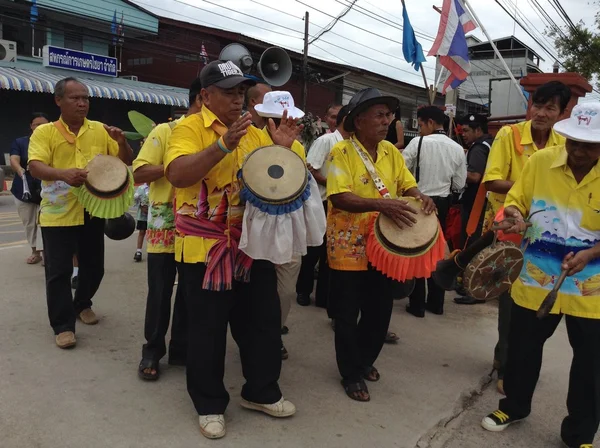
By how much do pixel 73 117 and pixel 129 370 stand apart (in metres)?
1.91

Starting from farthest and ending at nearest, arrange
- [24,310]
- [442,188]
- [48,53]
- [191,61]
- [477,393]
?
[191,61], [48,53], [442,188], [24,310], [477,393]

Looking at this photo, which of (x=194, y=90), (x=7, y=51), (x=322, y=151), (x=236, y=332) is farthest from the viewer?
(x=7, y=51)

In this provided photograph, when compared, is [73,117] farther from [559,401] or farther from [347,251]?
[559,401]

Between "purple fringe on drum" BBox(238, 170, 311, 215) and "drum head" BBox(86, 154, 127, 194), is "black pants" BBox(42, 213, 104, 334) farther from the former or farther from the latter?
"purple fringe on drum" BBox(238, 170, 311, 215)

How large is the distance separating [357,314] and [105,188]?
203 cm

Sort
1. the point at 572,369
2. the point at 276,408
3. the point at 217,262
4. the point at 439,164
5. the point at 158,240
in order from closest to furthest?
the point at 217,262
the point at 572,369
the point at 276,408
the point at 158,240
the point at 439,164

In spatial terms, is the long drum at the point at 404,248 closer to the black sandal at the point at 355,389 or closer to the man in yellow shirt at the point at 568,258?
the man in yellow shirt at the point at 568,258

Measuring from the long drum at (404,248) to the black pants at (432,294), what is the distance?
1.76m

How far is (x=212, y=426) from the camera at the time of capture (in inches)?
111

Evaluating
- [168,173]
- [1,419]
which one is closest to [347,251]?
[168,173]

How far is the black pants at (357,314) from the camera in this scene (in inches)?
133

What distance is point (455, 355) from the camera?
165 inches

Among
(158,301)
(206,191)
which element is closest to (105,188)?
(158,301)

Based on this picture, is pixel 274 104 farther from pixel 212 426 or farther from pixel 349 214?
pixel 212 426
